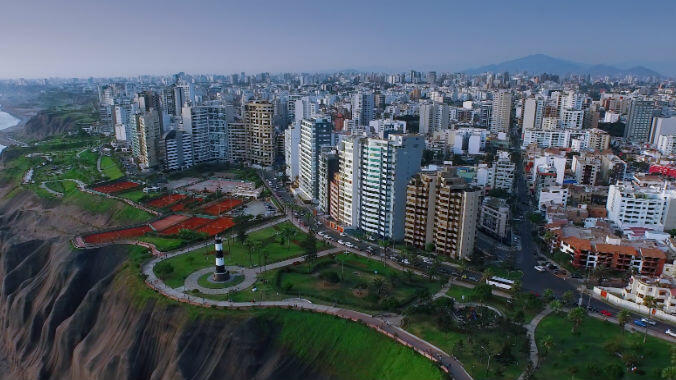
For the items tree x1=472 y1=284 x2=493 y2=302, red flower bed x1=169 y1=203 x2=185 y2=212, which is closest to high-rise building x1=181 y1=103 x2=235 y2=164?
red flower bed x1=169 y1=203 x2=185 y2=212

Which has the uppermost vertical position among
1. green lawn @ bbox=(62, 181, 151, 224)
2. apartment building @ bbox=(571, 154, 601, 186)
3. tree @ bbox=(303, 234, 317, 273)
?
apartment building @ bbox=(571, 154, 601, 186)

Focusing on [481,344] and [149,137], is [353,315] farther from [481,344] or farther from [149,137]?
[149,137]

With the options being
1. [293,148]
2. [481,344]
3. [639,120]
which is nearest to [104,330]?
[481,344]

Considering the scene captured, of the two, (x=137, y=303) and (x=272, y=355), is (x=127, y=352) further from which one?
(x=272, y=355)

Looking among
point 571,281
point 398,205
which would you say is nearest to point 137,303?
point 398,205

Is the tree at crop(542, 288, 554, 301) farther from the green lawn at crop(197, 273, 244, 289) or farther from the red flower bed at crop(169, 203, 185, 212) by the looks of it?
the red flower bed at crop(169, 203, 185, 212)

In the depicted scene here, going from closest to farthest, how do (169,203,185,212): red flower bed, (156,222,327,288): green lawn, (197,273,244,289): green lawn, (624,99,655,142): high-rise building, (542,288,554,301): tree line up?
1. (542,288,554,301): tree
2. (197,273,244,289): green lawn
3. (156,222,327,288): green lawn
4. (169,203,185,212): red flower bed
5. (624,99,655,142): high-rise building
